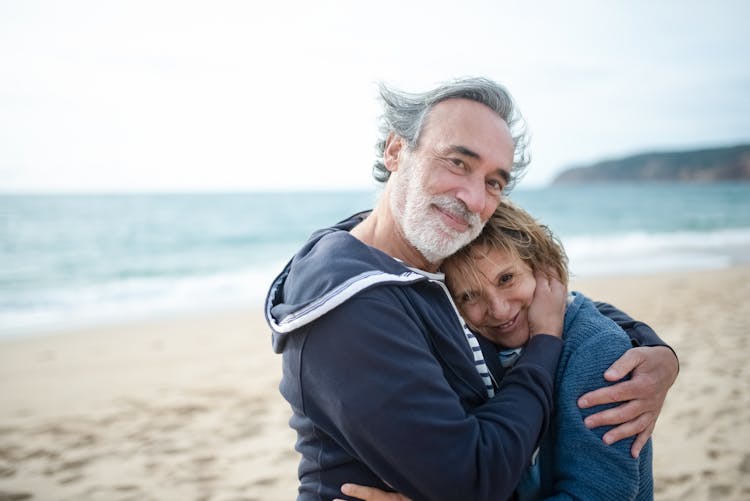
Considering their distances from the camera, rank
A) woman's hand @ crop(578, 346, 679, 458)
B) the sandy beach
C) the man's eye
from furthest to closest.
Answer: the sandy beach → the man's eye → woman's hand @ crop(578, 346, 679, 458)

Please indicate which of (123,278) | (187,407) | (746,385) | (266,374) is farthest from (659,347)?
(123,278)

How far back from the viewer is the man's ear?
93.7 inches

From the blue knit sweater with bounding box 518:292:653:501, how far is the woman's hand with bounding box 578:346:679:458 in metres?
0.03

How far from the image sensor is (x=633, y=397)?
187 centimetres

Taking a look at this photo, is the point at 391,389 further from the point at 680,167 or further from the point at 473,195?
the point at 680,167

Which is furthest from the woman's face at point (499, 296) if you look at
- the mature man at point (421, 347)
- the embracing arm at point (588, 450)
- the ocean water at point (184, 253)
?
the ocean water at point (184, 253)

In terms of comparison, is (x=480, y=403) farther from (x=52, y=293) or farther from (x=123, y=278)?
(x=123, y=278)

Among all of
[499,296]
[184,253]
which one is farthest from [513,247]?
[184,253]

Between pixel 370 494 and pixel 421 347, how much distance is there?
52 cm

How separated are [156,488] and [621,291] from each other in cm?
977

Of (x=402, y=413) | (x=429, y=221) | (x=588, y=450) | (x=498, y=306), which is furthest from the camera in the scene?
(x=498, y=306)

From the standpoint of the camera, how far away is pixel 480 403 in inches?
73.1

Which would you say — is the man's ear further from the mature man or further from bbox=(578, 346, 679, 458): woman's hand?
bbox=(578, 346, 679, 458): woman's hand

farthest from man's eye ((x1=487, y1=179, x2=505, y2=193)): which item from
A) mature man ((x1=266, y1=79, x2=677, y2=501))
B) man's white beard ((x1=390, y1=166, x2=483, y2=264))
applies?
man's white beard ((x1=390, y1=166, x2=483, y2=264))
